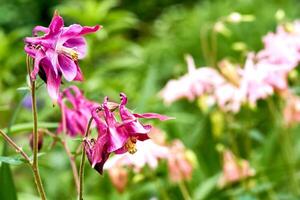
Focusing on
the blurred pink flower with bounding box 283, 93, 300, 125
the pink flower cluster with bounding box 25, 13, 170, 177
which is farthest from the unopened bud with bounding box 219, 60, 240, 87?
the pink flower cluster with bounding box 25, 13, 170, 177

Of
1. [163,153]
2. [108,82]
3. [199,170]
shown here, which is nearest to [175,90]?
[163,153]

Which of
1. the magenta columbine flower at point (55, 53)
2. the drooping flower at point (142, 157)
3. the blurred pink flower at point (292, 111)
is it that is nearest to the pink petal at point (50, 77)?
the magenta columbine flower at point (55, 53)

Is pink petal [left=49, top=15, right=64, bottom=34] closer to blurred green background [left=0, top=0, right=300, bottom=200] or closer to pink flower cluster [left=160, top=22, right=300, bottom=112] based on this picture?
blurred green background [left=0, top=0, right=300, bottom=200]

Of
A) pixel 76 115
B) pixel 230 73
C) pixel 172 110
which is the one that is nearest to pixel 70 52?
pixel 76 115

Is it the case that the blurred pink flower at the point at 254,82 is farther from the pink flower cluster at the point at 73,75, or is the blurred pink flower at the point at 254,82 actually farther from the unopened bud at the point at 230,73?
the pink flower cluster at the point at 73,75

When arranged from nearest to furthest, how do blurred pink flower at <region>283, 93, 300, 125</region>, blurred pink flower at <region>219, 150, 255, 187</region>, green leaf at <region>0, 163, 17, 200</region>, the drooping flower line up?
1. green leaf at <region>0, 163, 17, 200</region>
2. the drooping flower
3. blurred pink flower at <region>219, 150, 255, 187</region>
4. blurred pink flower at <region>283, 93, 300, 125</region>

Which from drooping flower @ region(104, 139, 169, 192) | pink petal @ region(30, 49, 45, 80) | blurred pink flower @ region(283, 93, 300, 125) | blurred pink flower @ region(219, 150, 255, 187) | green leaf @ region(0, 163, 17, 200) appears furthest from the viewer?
blurred pink flower @ region(283, 93, 300, 125)
